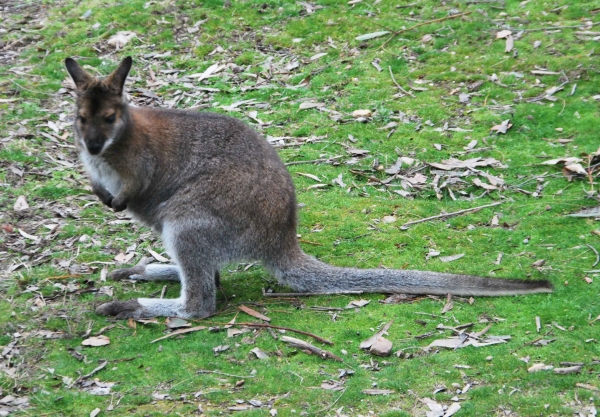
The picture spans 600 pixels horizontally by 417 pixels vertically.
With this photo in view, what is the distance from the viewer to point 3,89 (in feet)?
26.1

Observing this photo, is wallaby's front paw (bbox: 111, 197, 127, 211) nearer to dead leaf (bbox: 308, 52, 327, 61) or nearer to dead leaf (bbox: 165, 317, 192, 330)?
dead leaf (bbox: 165, 317, 192, 330)

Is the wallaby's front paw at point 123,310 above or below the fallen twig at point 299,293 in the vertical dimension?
above

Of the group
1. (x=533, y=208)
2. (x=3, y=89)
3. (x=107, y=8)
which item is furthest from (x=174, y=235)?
(x=107, y=8)

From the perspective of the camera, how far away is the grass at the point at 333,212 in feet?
14.2

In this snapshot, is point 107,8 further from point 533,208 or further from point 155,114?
point 533,208

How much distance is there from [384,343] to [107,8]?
636cm

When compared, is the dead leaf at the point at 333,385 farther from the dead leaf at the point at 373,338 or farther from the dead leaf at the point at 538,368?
the dead leaf at the point at 538,368

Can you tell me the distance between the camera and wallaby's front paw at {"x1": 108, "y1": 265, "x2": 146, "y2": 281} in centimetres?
555

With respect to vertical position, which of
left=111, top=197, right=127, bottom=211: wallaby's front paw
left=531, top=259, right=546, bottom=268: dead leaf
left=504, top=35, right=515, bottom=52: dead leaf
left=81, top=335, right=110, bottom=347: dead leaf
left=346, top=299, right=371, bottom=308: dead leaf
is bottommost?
left=531, top=259, right=546, bottom=268: dead leaf

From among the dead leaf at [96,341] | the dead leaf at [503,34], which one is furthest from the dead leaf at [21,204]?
the dead leaf at [503,34]

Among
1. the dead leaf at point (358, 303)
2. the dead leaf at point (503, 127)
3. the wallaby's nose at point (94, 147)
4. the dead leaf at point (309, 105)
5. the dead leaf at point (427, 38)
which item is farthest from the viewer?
the dead leaf at point (427, 38)

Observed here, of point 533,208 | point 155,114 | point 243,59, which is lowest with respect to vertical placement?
point 533,208

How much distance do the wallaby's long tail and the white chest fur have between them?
124 cm

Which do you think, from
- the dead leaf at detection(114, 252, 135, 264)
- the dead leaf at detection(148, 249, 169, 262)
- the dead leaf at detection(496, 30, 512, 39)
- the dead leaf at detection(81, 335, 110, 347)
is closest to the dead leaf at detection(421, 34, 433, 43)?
the dead leaf at detection(496, 30, 512, 39)
